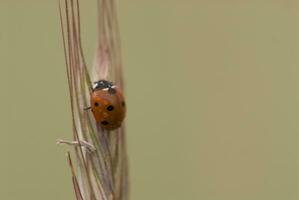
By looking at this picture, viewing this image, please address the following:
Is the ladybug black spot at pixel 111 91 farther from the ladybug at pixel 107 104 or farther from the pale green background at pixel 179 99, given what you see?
the pale green background at pixel 179 99

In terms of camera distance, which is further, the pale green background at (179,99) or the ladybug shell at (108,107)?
the pale green background at (179,99)

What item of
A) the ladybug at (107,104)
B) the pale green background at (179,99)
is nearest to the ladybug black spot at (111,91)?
the ladybug at (107,104)

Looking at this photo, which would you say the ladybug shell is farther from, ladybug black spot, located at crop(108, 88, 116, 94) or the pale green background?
the pale green background

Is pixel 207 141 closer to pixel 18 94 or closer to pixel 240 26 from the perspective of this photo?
pixel 240 26

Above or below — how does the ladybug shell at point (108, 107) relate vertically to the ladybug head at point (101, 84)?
below

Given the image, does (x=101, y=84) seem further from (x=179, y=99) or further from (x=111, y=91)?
(x=179, y=99)

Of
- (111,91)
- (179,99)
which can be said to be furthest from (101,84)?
(179,99)

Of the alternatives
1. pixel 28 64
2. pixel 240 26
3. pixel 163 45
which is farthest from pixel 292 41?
pixel 28 64

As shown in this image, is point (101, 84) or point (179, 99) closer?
point (101, 84)
